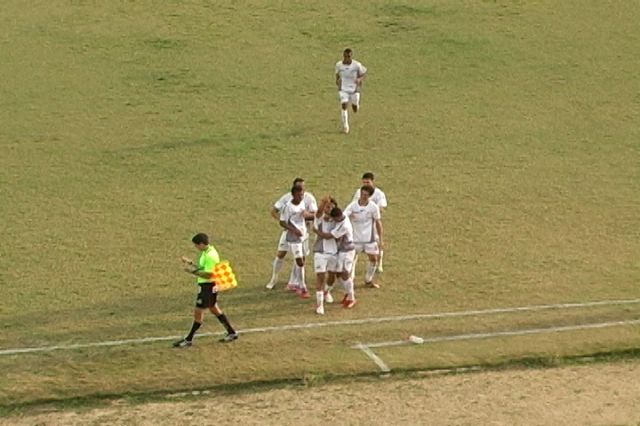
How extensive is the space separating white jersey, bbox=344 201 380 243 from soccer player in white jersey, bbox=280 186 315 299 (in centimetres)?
83

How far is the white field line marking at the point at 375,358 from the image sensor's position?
56.3 ft

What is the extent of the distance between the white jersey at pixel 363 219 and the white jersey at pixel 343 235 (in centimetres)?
95

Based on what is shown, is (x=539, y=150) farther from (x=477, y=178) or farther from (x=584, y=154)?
(x=477, y=178)

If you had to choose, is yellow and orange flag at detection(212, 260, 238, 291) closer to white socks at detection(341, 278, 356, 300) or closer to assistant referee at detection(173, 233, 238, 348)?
assistant referee at detection(173, 233, 238, 348)

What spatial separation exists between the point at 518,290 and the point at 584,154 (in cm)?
1052

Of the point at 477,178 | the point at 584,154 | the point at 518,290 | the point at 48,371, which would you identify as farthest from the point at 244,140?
the point at 48,371

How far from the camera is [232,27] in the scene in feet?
133

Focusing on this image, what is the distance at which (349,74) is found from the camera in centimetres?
3002

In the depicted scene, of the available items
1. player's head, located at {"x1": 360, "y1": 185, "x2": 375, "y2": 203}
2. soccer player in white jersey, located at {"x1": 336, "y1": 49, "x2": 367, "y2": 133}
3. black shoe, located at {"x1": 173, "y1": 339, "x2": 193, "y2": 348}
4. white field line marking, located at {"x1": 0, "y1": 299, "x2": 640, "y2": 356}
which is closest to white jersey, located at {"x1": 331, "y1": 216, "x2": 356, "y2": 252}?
player's head, located at {"x1": 360, "y1": 185, "x2": 375, "y2": 203}

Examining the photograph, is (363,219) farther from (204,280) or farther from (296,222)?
(204,280)

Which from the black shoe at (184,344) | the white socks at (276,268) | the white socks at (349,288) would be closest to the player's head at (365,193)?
the white socks at (349,288)

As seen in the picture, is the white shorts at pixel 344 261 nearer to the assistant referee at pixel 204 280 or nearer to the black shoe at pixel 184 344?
the assistant referee at pixel 204 280

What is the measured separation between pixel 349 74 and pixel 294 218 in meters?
10.7

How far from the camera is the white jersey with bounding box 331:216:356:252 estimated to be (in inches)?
763
